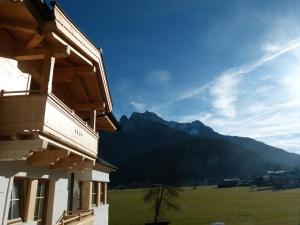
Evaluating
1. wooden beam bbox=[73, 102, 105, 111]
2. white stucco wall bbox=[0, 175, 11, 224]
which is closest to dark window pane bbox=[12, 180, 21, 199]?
white stucco wall bbox=[0, 175, 11, 224]

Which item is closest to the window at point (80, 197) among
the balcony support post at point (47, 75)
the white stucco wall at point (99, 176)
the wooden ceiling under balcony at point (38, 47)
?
the white stucco wall at point (99, 176)

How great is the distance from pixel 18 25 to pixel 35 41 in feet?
2.11

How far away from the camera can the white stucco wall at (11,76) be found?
9.52 m

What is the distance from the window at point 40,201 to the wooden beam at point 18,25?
5842mm

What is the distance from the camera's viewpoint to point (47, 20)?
9344 mm

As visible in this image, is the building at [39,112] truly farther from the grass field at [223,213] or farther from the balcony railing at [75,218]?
the grass field at [223,213]

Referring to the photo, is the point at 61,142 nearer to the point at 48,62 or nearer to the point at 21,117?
the point at 21,117

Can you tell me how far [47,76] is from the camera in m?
9.02

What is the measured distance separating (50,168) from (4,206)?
329 centimetres

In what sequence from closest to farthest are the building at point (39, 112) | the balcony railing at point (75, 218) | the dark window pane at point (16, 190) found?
the building at point (39, 112), the dark window pane at point (16, 190), the balcony railing at point (75, 218)

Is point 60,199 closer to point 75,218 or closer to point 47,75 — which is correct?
point 75,218

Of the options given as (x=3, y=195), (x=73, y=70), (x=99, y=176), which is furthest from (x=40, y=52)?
(x=99, y=176)

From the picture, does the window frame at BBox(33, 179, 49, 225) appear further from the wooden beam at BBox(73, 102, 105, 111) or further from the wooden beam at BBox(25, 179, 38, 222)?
the wooden beam at BBox(73, 102, 105, 111)

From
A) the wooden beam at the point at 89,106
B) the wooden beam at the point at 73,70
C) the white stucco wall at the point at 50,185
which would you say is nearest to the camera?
the white stucco wall at the point at 50,185
